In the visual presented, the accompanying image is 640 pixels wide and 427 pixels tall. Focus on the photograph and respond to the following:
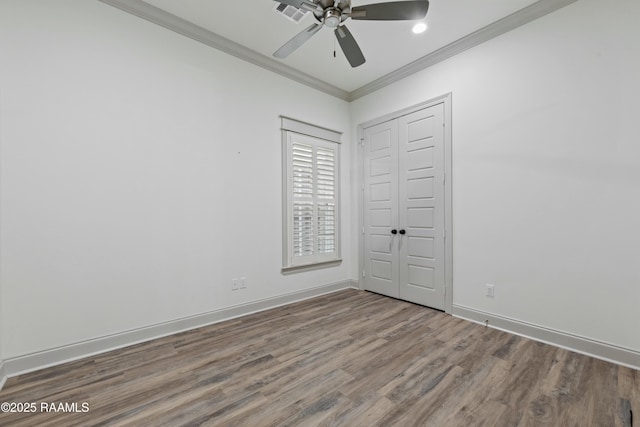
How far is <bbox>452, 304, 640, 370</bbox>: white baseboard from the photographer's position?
2.08 metres

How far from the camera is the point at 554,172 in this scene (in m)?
2.43

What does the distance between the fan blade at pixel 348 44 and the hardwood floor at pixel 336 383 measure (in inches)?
105

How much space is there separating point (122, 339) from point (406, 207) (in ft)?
11.2

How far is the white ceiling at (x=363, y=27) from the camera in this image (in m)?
2.50

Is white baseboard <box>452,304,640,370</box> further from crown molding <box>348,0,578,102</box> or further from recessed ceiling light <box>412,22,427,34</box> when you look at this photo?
recessed ceiling light <box>412,22,427,34</box>

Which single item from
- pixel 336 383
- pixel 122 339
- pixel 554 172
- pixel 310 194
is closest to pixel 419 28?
pixel 554 172

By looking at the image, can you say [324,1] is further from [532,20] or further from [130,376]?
[130,376]

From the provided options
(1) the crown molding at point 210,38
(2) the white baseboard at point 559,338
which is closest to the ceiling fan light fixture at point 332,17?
(1) the crown molding at point 210,38

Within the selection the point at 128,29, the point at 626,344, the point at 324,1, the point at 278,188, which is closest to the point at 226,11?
the point at 128,29

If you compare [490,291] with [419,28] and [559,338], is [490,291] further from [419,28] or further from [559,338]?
[419,28]

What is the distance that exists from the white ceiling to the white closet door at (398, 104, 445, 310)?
2.51 feet

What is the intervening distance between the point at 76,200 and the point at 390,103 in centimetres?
376

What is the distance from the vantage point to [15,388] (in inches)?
71.9

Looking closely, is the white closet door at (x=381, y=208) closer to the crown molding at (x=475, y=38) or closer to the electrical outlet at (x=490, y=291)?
→ the crown molding at (x=475, y=38)
